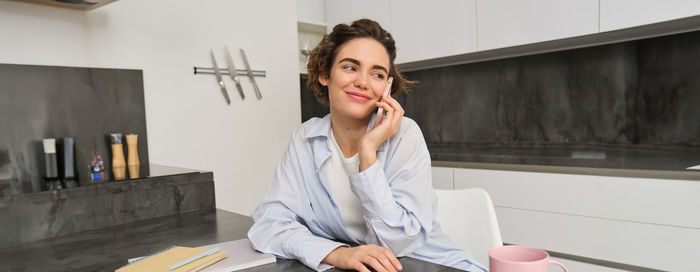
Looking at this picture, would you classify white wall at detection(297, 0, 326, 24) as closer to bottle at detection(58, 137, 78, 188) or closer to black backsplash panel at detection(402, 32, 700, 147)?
black backsplash panel at detection(402, 32, 700, 147)

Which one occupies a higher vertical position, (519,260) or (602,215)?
(519,260)

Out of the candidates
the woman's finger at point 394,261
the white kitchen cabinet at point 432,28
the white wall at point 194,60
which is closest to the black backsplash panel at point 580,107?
the white kitchen cabinet at point 432,28

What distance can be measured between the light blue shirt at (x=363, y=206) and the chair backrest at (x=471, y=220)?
0.14 meters

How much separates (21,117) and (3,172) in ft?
0.79

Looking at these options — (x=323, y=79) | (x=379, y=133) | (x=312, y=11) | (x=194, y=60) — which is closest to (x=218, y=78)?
(x=194, y=60)

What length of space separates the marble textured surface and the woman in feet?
1.69

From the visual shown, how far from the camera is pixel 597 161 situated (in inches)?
70.3

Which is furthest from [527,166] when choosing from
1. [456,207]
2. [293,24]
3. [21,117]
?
[21,117]

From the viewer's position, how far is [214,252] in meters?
0.87

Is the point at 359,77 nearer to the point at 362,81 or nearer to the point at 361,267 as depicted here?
the point at 362,81

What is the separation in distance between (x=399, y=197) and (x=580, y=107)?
1.84m

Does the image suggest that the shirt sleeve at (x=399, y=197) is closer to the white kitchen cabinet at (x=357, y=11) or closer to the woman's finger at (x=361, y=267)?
the woman's finger at (x=361, y=267)

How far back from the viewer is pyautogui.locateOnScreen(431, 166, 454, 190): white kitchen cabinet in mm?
2324

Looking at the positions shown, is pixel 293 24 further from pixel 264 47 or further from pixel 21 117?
pixel 21 117
